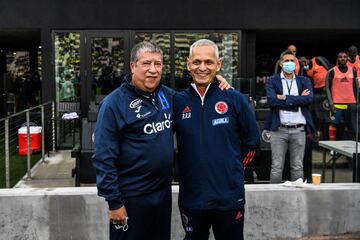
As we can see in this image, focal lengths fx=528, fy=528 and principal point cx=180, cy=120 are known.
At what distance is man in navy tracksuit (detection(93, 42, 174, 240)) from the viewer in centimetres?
319

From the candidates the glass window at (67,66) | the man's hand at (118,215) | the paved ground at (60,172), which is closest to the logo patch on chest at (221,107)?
the man's hand at (118,215)

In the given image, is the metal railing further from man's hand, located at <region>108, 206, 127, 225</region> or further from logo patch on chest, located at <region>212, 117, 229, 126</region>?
logo patch on chest, located at <region>212, 117, 229, 126</region>

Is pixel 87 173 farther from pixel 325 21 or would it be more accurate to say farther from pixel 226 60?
pixel 325 21

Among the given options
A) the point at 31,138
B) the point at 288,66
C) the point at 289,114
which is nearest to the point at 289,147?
the point at 289,114

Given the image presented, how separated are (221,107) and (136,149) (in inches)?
24.0

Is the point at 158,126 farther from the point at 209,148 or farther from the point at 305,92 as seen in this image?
the point at 305,92

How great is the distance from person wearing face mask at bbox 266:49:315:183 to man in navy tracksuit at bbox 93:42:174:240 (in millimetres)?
2860

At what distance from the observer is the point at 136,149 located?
323 centimetres

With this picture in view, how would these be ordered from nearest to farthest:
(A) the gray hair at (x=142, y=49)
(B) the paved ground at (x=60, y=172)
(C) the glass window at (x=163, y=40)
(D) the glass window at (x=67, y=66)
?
(A) the gray hair at (x=142, y=49)
(B) the paved ground at (x=60, y=172)
(D) the glass window at (x=67, y=66)
(C) the glass window at (x=163, y=40)

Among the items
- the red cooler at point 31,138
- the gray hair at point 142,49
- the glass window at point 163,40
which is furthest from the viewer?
the glass window at point 163,40

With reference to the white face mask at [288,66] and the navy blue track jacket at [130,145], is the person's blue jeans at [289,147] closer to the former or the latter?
the white face mask at [288,66]

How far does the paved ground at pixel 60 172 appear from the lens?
25.9ft

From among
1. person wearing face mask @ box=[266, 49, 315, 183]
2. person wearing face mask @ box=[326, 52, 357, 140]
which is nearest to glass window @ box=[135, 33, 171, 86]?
person wearing face mask @ box=[326, 52, 357, 140]

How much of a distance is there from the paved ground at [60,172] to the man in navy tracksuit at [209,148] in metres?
4.66
